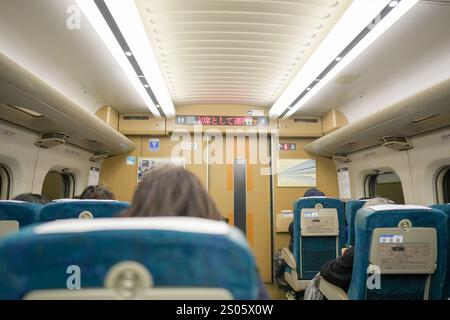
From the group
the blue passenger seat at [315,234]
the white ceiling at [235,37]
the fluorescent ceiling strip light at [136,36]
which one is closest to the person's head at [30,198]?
the fluorescent ceiling strip light at [136,36]

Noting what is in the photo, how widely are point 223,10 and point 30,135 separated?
2.79 meters

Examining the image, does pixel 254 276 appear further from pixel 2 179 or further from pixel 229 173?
pixel 229 173

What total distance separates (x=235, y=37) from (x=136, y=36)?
1016 millimetres

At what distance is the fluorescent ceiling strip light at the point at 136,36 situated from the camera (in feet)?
6.59

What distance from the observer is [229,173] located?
578cm

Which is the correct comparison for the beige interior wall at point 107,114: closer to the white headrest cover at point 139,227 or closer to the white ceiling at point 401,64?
the white ceiling at point 401,64

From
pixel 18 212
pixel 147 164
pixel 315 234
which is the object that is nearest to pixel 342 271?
pixel 315 234

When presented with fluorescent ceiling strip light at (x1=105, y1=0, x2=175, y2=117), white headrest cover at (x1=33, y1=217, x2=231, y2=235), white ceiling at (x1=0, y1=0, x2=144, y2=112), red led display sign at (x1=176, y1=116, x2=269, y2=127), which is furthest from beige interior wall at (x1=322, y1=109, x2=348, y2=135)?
white headrest cover at (x1=33, y1=217, x2=231, y2=235)

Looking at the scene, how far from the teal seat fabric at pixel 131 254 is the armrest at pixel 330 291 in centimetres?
199

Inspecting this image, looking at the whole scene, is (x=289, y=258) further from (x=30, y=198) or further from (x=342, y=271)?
(x=30, y=198)

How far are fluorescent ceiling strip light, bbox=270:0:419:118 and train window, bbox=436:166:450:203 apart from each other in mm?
1982

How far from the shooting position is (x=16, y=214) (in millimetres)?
1982

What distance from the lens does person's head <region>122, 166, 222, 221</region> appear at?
0.95m

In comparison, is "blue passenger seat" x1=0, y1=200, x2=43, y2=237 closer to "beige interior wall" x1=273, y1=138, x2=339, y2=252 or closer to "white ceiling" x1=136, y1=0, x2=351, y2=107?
"white ceiling" x1=136, y1=0, x2=351, y2=107
